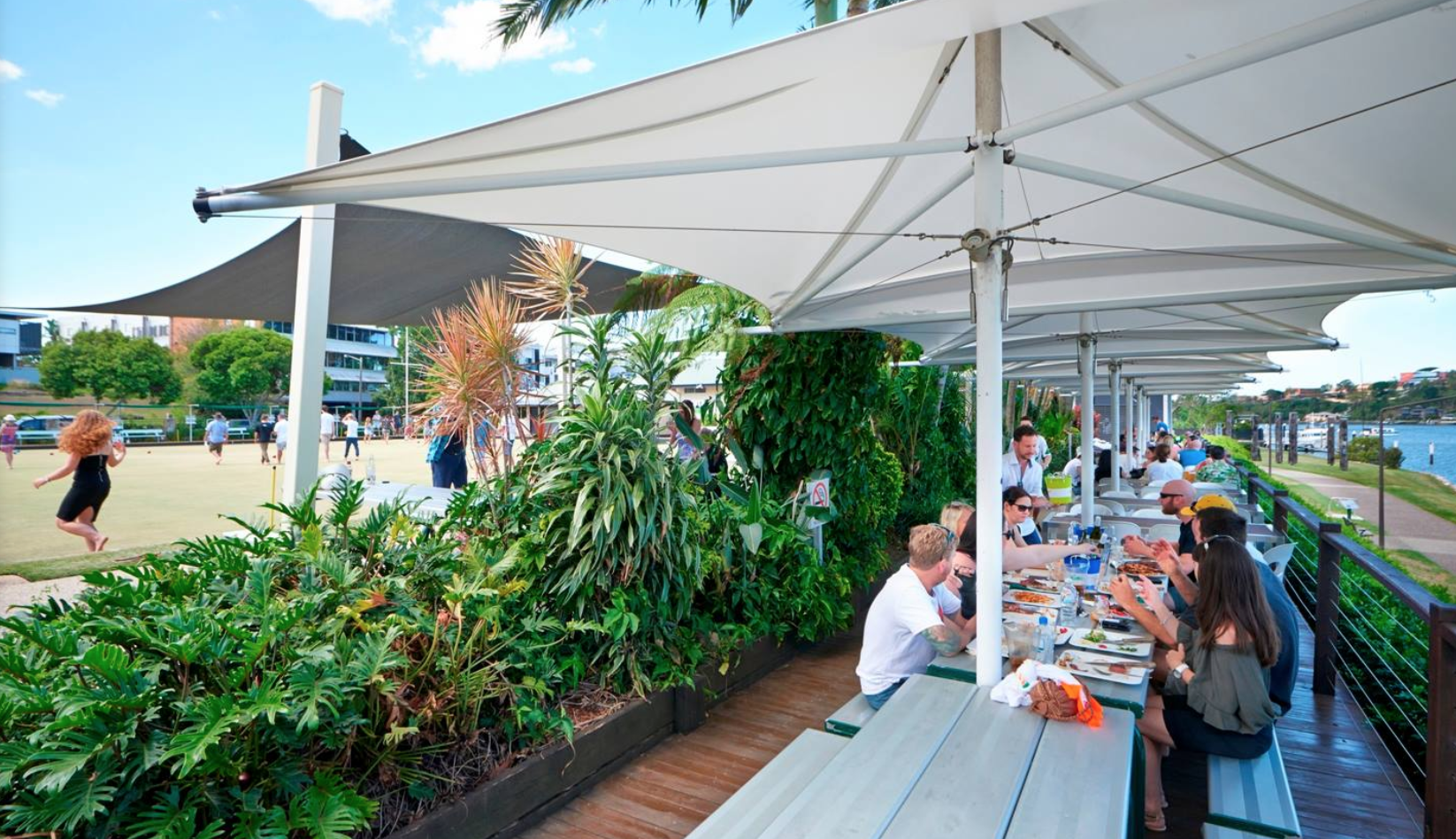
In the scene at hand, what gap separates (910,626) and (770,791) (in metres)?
0.88

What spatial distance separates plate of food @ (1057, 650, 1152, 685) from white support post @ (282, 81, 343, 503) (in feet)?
11.2

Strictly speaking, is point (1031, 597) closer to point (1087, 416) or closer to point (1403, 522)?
point (1087, 416)

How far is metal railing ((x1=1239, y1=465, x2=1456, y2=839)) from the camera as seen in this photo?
226cm

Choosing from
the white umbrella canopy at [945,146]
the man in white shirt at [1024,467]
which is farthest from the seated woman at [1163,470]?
the white umbrella canopy at [945,146]

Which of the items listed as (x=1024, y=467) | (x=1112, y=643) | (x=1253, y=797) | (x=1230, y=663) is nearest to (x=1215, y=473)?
(x=1024, y=467)

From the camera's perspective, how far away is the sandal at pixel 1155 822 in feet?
9.30

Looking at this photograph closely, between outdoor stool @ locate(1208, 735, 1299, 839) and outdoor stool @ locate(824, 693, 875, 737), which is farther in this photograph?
outdoor stool @ locate(824, 693, 875, 737)

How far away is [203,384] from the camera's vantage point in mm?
52812

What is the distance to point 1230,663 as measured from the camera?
8.43ft

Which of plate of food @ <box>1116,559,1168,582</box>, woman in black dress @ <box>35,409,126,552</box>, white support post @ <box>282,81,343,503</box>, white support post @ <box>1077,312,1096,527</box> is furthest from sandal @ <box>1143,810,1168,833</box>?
woman in black dress @ <box>35,409,126,552</box>

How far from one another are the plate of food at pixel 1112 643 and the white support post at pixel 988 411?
67cm

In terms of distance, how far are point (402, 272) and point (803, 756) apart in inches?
184

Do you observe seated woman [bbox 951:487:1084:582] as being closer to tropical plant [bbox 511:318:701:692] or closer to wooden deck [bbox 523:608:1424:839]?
wooden deck [bbox 523:608:1424:839]

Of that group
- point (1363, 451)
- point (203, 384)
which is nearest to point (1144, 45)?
Answer: point (1363, 451)
